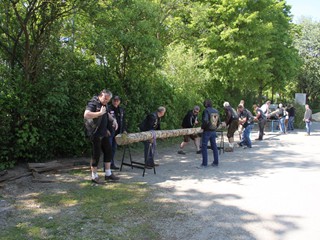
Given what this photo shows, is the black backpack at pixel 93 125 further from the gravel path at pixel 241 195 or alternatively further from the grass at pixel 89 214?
the gravel path at pixel 241 195

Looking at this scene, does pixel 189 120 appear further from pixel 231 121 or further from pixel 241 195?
pixel 241 195

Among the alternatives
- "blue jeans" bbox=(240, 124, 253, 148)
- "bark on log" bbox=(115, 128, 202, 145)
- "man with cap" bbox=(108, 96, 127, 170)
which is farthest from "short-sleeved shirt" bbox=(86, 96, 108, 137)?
"blue jeans" bbox=(240, 124, 253, 148)

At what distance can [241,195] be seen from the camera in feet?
21.8

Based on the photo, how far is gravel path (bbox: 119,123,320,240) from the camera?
488 cm

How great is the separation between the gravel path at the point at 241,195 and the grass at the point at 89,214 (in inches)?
12.6

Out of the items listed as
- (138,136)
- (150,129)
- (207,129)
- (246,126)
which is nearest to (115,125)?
(138,136)

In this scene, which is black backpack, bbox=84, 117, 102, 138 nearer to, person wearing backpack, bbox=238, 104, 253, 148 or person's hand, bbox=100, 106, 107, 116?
person's hand, bbox=100, 106, 107, 116

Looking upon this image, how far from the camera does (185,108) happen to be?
15.4 metres

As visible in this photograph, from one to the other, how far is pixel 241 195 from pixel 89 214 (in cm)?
298

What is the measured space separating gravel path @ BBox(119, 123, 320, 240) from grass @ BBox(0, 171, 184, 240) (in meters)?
0.32

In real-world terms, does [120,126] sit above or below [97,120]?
below

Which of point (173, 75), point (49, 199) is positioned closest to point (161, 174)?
point (49, 199)

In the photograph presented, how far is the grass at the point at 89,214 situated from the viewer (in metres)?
4.71

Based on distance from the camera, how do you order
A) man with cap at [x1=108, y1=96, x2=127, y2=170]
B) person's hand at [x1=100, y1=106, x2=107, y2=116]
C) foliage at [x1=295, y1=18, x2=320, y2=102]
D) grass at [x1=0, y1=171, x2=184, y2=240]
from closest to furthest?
grass at [x1=0, y1=171, x2=184, y2=240]
person's hand at [x1=100, y1=106, x2=107, y2=116]
man with cap at [x1=108, y1=96, x2=127, y2=170]
foliage at [x1=295, y1=18, x2=320, y2=102]
